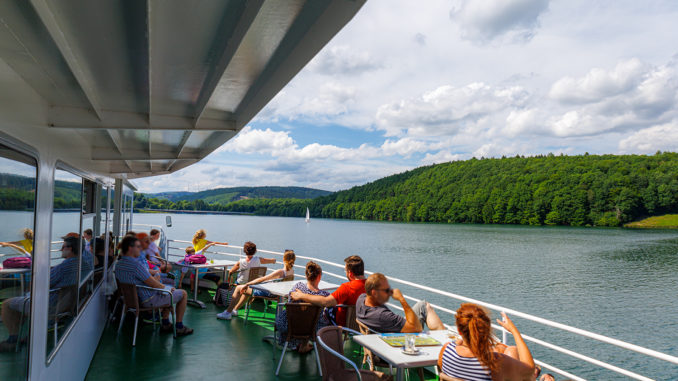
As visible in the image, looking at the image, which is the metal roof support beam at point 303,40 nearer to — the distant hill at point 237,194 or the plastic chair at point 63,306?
the plastic chair at point 63,306

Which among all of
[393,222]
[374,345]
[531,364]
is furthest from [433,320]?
[393,222]

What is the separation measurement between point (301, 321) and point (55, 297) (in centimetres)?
196

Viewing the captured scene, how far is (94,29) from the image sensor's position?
1.67 metres

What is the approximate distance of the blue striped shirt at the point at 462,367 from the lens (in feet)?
7.37

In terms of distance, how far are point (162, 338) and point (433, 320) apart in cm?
304

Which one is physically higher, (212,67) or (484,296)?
(212,67)

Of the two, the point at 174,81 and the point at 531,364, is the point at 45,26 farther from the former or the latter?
the point at 531,364

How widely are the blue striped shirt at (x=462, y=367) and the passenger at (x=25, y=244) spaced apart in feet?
7.04

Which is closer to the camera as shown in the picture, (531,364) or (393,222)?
(531,364)

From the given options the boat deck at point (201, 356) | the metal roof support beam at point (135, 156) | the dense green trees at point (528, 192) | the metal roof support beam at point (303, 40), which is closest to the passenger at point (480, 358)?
the metal roof support beam at point (303, 40)

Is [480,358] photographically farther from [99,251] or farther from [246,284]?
[99,251]

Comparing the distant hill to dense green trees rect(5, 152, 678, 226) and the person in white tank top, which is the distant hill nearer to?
dense green trees rect(5, 152, 678, 226)

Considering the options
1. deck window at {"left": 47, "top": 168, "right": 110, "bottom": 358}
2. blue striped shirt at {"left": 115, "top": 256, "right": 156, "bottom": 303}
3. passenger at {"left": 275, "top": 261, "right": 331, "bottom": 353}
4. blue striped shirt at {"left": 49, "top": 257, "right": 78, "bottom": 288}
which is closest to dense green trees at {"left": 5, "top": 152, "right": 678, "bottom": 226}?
blue striped shirt at {"left": 115, "top": 256, "right": 156, "bottom": 303}

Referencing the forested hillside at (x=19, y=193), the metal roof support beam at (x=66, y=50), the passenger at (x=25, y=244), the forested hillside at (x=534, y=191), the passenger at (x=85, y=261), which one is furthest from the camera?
the forested hillside at (x=534, y=191)
